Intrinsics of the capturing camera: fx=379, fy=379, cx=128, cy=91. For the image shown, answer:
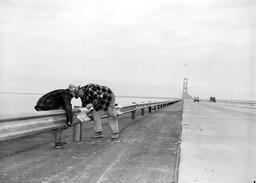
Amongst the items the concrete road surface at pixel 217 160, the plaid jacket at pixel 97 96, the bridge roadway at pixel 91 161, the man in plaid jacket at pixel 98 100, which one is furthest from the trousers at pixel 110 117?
the concrete road surface at pixel 217 160

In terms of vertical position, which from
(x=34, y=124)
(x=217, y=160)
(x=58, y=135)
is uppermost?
(x=34, y=124)

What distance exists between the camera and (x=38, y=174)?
5703 millimetres

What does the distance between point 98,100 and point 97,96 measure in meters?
0.13

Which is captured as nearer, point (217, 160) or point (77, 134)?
point (217, 160)

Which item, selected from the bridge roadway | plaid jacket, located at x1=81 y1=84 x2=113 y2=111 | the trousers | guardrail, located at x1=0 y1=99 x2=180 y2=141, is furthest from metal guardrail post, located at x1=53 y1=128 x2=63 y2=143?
the trousers

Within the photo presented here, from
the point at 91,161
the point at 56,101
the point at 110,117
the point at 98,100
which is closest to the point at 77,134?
the point at 98,100

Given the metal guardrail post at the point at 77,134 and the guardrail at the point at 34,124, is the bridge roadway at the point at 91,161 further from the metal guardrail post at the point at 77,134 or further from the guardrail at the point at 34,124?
the guardrail at the point at 34,124

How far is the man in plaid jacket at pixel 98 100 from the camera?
30.8 feet

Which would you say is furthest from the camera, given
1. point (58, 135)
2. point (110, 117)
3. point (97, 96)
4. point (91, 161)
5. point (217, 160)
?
point (110, 117)

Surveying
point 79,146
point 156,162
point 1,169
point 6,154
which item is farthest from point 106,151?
point 1,169

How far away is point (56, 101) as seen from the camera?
855 cm

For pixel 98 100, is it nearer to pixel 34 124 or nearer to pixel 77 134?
pixel 77 134

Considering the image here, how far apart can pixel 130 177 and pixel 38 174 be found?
1391 mm

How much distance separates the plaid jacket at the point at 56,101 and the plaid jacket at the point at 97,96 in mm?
899
